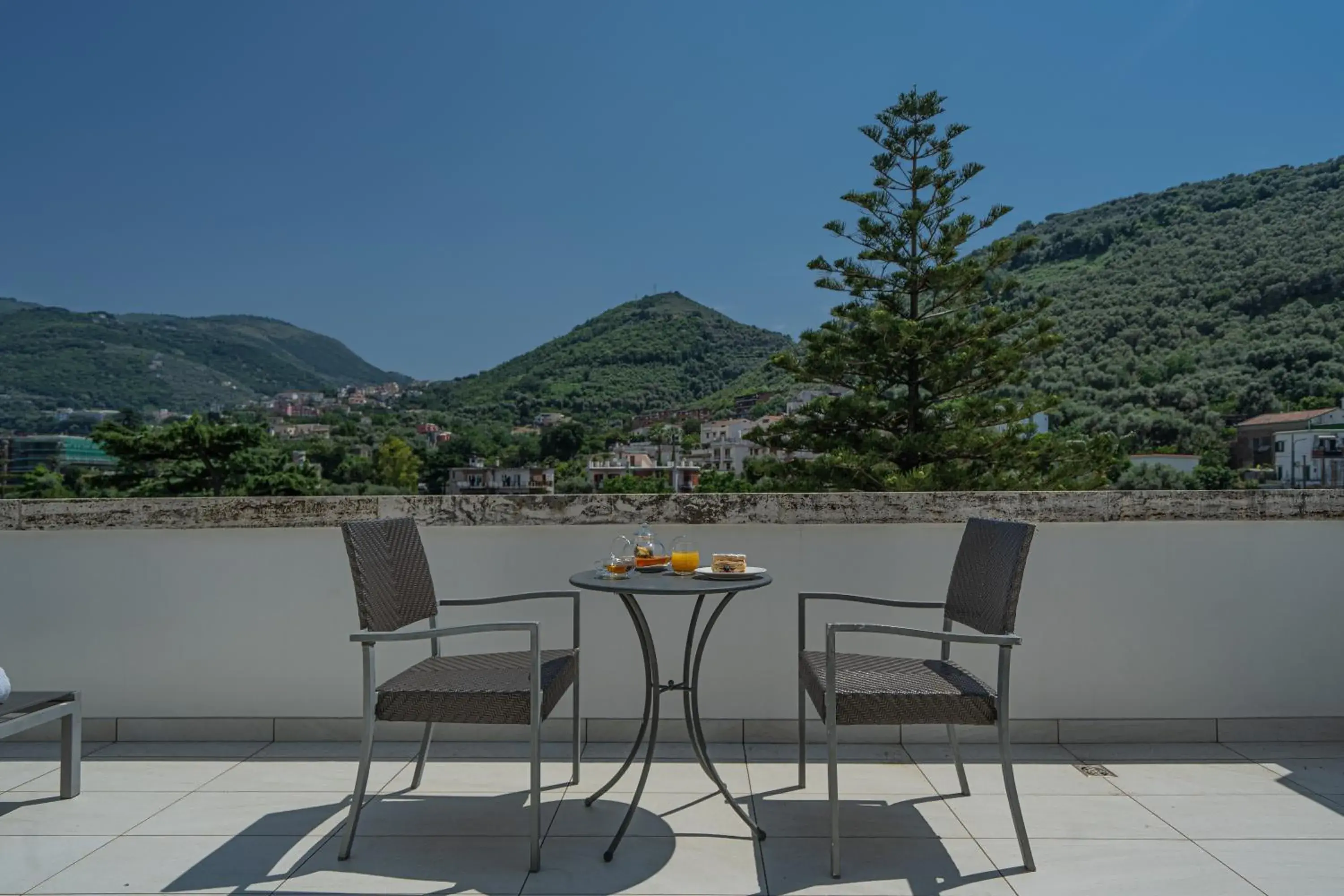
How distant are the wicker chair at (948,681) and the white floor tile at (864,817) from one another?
5.0 inches

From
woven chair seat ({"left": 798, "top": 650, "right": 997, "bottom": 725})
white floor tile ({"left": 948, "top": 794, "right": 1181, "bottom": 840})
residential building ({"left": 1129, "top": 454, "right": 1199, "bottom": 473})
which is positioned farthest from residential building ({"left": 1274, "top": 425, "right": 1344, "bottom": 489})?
woven chair seat ({"left": 798, "top": 650, "right": 997, "bottom": 725})

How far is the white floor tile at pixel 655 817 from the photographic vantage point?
2172mm

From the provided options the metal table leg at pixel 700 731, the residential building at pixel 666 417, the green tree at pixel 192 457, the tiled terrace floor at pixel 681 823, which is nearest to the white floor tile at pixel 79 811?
the tiled terrace floor at pixel 681 823

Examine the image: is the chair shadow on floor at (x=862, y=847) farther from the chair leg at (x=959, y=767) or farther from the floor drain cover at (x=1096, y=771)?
the floor drain cover at (x=1096, y=771)

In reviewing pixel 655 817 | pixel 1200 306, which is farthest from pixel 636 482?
pixel 655 817

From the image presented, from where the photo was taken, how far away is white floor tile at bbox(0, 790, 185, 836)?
7.22 feet

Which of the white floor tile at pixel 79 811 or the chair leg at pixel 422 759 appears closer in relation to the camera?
the white floor tile at pixel 79 811

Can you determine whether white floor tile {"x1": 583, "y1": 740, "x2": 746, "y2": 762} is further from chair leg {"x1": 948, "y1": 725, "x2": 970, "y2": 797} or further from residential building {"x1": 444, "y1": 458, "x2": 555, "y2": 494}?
residential building {"x1": 444, "y1": 458, "x2": 555, "y2": 494}

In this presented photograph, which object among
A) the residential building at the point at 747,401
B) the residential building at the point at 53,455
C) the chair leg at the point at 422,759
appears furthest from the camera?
the residential building at the point at 747,401

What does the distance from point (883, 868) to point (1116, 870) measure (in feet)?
1.63

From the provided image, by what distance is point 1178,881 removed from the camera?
1.91 m

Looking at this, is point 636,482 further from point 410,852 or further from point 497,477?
point 410,852

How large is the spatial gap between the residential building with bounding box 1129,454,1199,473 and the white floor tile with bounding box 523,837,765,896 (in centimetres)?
1737

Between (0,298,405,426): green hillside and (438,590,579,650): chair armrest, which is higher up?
(0,298,405,426): green hillside
